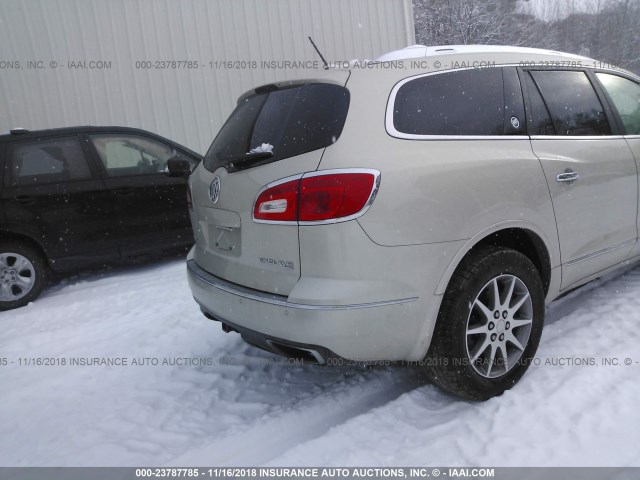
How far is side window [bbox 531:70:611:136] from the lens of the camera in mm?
2740

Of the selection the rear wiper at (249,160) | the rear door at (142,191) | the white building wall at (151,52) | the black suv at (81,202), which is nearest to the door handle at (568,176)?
the rear wiper at (249,160)

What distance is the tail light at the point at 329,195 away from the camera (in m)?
1.93

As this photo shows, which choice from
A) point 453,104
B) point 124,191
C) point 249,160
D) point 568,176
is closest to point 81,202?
point 124,191

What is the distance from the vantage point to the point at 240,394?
105 inches

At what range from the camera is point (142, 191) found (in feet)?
16.6

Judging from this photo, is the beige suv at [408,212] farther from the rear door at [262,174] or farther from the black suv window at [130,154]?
the black suv window at [130,154]

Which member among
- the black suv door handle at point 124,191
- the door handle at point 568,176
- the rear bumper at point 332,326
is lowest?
the rear bumper at point 332,326

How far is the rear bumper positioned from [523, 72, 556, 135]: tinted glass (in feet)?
4.13

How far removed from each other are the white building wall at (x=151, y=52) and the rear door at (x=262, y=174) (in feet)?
16.9

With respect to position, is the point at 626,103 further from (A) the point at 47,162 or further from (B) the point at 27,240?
(B) the point at 27,240

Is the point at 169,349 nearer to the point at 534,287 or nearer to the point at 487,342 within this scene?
the point at 487,342

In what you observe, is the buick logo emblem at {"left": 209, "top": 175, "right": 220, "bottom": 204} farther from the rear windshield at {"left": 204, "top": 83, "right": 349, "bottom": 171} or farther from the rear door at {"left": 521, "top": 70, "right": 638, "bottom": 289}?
the rear door at {"left": 521, "top": 70, "right": 638, "bottom": 289}

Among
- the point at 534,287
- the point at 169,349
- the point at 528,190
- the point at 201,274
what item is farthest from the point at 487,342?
the point at 169,349

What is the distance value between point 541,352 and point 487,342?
703mm
